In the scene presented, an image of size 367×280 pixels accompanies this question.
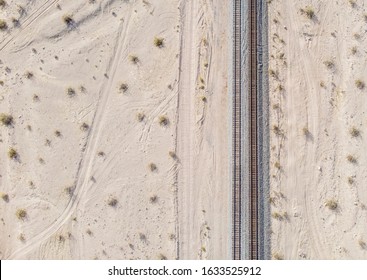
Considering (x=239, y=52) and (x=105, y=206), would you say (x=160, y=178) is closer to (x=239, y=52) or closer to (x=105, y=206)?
(x=105, y=206)

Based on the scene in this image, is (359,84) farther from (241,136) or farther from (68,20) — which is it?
(68,20)

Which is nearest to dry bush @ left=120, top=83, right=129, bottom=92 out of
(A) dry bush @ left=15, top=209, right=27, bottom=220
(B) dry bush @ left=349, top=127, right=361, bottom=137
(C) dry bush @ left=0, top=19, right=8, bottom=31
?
(C) dry bush @ left=0, top=19, right=8, bottom=31

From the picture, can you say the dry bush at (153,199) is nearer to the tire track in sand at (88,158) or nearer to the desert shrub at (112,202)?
the desert shrub at (112,202)

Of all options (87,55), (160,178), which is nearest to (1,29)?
(87,55)

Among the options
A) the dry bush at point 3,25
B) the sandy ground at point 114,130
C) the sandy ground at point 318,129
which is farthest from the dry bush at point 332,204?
the dry bush at point 3,25

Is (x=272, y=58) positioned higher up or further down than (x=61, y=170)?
higher up

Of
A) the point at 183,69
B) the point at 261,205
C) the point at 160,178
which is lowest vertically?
the point at 261,205

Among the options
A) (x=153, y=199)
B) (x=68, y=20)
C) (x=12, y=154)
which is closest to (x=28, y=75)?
(x=68, y=20)
